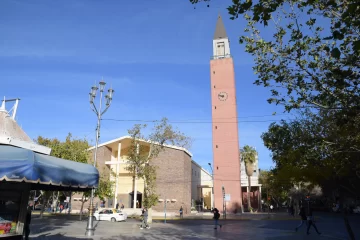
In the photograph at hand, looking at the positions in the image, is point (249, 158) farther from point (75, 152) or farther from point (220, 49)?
point (75, 152)

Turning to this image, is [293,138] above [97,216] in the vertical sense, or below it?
above

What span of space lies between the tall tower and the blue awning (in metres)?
35.3

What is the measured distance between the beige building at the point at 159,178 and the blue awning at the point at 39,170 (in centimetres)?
3169

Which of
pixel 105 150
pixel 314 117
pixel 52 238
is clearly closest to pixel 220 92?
pixel 105 150

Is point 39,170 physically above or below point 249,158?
below

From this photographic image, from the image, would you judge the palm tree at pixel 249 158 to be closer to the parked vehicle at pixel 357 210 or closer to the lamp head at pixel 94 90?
the parked vehicle at pixel 357 210

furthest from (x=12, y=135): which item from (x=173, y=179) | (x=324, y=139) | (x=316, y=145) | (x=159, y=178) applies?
(x=159, y=178)

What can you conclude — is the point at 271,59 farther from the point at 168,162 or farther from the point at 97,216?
the point at 168,162

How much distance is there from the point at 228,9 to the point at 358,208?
A: 46.4 metres

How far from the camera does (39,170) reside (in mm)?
5598

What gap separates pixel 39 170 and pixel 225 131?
125 ft

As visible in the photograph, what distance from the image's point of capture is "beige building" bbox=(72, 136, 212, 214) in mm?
41375

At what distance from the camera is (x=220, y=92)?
4431cm

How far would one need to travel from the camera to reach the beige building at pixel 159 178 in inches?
1629
